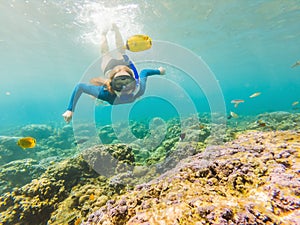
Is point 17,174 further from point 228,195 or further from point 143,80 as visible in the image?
point 228,195

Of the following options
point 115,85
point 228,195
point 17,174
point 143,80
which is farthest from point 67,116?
point 17,174

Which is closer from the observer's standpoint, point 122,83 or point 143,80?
point 122,83

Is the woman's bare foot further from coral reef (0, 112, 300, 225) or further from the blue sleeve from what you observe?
the blue sleeve

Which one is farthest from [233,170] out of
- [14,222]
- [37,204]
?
[14,222]

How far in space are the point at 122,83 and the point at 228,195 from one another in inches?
110

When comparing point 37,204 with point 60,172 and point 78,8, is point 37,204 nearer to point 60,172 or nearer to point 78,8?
point 60,172

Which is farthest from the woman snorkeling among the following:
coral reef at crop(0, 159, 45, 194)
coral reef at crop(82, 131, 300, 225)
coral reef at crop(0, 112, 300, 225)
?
coral reef at crop(0, 159, 45, 194)

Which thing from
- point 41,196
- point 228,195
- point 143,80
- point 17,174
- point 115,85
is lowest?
point 41,196

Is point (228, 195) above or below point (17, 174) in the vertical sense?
above

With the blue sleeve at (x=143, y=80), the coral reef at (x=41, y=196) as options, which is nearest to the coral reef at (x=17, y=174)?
the coral reef at (x=41, y=196)

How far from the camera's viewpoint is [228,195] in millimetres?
1977

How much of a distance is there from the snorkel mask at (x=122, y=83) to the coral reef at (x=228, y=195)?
2122 mm

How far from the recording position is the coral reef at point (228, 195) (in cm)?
158

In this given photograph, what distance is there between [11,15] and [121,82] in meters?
19.8
